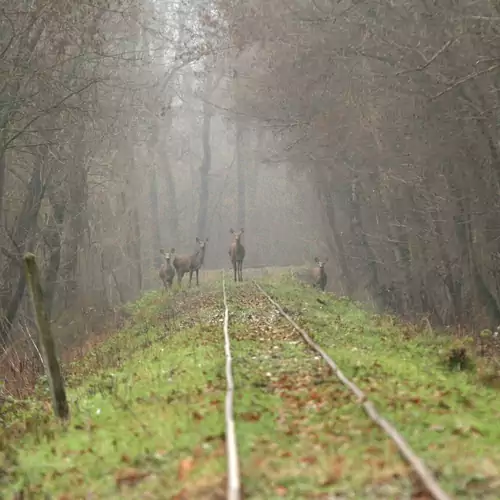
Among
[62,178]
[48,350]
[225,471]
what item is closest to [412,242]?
[62,178]

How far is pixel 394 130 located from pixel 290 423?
16646mm

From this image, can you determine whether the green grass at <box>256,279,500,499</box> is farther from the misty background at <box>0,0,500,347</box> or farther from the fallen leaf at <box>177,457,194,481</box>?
the misty background at <box>0,0,500,347</box>

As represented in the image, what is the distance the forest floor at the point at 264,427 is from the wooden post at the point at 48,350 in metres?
0.22

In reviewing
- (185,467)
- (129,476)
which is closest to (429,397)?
(185,467)

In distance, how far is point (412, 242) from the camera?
86.7 feet

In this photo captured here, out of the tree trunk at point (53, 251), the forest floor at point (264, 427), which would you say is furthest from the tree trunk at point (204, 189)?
the forest floor at point (264, 427)

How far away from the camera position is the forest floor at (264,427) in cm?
605

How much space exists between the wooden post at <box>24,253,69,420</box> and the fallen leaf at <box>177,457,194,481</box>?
318 cm

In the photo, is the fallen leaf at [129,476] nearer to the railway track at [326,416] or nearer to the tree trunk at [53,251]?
the railway track at [326,416]

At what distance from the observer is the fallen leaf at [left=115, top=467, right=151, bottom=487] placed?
6.48 meters

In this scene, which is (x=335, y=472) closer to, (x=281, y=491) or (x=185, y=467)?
(x=281, y=491)

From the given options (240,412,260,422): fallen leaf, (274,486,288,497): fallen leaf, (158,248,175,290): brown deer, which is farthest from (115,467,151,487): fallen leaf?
(158,248,175,290): brown deer

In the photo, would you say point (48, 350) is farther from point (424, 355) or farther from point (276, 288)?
point (276, 288)

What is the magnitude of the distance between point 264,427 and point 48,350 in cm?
326
